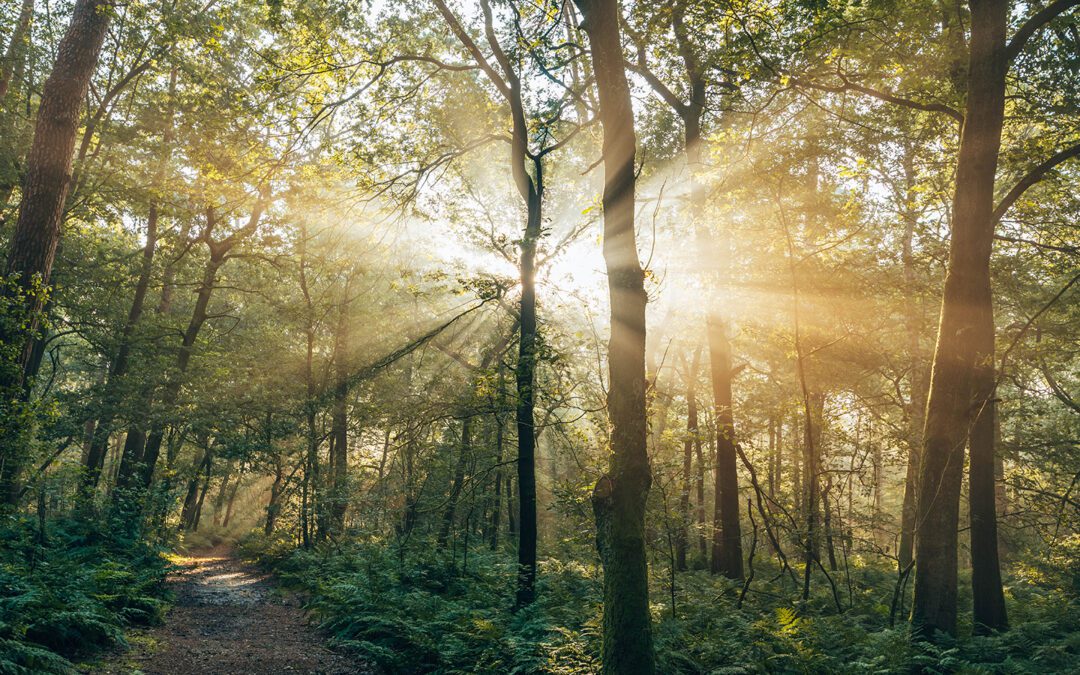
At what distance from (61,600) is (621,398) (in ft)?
24.4

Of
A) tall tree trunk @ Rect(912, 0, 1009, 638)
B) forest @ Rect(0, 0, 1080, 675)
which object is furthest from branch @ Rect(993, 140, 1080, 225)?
tall tree trunk @ Rect(912, 0, 1009, 638)

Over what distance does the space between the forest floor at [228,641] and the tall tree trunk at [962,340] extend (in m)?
7.64

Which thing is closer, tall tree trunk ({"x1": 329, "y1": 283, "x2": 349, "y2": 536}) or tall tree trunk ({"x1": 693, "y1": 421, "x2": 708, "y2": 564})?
tall tree trunk ({"x1": 329, "y1": 283, "x2": 349, "y2": 536})

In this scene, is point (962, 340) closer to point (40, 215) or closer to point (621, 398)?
point (621, 398)

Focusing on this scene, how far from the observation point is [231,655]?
8156 mm

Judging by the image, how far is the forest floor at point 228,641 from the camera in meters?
7.38

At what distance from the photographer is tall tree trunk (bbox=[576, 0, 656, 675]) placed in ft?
16.8

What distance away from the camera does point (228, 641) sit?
29.6 ft

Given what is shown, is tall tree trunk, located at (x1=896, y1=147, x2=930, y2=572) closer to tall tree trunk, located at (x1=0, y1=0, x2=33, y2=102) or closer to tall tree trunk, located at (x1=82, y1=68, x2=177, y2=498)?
tall tree trunk, located at (x1=82, y1=68, x2=177, y2=498)

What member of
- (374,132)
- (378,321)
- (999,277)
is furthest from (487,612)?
(378,321)

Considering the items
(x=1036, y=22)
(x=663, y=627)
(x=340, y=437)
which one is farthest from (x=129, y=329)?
(x=1036, y=22)

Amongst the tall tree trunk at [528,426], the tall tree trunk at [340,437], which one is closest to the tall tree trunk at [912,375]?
the tall tree trunk at [528,426]

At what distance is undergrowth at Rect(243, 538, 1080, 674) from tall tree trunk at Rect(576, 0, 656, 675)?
1188 mm

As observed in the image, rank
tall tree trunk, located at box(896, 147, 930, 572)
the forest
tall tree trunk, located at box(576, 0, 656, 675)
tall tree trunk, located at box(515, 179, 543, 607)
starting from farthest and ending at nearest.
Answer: tall tree trunk, located at box(896, 147, 930, 572) < tall tree trunk, located at box(515, 179, 543, 607) < the forest < tall tree trunk, located at box(576, 0, 656, 675)
